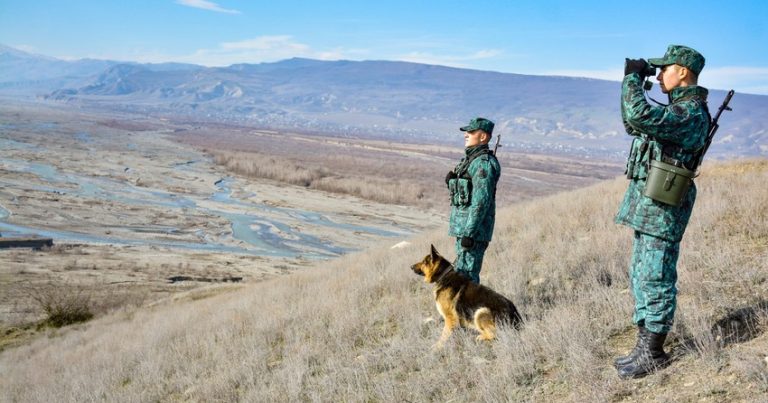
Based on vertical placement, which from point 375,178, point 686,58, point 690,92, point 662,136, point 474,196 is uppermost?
point 686,58

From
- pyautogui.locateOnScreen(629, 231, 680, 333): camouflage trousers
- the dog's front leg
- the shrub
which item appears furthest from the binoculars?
the shrub

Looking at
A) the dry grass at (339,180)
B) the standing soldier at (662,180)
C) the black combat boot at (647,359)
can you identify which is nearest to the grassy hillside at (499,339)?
the black combat boot at (647,359)

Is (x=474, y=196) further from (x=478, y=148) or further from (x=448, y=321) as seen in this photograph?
(x=448, y=321)

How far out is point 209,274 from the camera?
25.3m

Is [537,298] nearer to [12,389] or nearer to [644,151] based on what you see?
[644,151]

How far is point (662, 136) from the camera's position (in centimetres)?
346

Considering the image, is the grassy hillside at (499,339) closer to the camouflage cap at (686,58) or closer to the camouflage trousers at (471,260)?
the camouflage trousers at (471,260)

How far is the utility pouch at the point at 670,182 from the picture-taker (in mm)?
3488

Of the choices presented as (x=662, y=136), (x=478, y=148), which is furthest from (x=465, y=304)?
(x=662, y=136)

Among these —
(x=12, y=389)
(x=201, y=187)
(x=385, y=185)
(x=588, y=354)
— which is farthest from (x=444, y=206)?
(x=588, y=354)

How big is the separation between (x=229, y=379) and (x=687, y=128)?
5357mm

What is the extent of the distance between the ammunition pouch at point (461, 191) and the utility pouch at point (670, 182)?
91.7 inches

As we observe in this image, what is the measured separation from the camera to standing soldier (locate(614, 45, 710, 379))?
346cm

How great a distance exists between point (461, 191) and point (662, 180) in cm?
246
